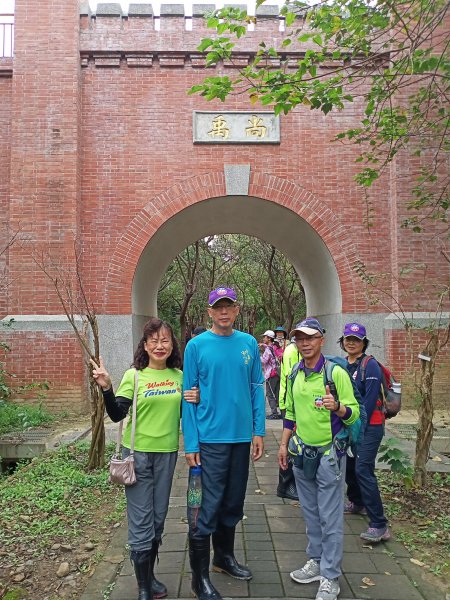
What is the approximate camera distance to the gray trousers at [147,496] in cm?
290

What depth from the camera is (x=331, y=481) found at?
3.04 metres

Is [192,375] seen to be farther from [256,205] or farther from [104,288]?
[256,205]

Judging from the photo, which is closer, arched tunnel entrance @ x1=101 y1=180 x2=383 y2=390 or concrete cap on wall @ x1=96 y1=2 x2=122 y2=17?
arched tunnel entrance @ x1=101 y1=180 x2=383 y2=390

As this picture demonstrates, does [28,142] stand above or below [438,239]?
above

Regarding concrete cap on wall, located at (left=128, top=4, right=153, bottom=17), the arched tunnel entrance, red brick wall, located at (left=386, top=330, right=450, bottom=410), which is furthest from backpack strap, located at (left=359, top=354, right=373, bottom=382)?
concrete cap on wall, located at (left=128, top=4, right=153, bottom=17)

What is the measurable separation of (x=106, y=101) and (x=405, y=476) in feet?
25.0

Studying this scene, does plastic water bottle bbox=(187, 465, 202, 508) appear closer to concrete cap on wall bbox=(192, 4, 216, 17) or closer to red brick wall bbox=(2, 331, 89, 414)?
red brick wall bbox=(2, 331, 89, 414)

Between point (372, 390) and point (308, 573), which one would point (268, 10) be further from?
point (308, 573)

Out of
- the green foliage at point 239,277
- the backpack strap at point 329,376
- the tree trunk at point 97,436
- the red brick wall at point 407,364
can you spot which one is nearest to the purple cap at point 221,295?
the backpack strap at point 329,376

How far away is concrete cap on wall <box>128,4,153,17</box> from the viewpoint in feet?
29.7

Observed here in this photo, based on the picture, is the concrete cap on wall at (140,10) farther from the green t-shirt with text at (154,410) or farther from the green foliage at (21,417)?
the green t-shirt with text at (154,410)

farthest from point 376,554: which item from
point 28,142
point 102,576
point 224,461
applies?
point 28,142

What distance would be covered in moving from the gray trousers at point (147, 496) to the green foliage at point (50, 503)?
122 cm

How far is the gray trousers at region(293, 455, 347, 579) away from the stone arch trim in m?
6.01
